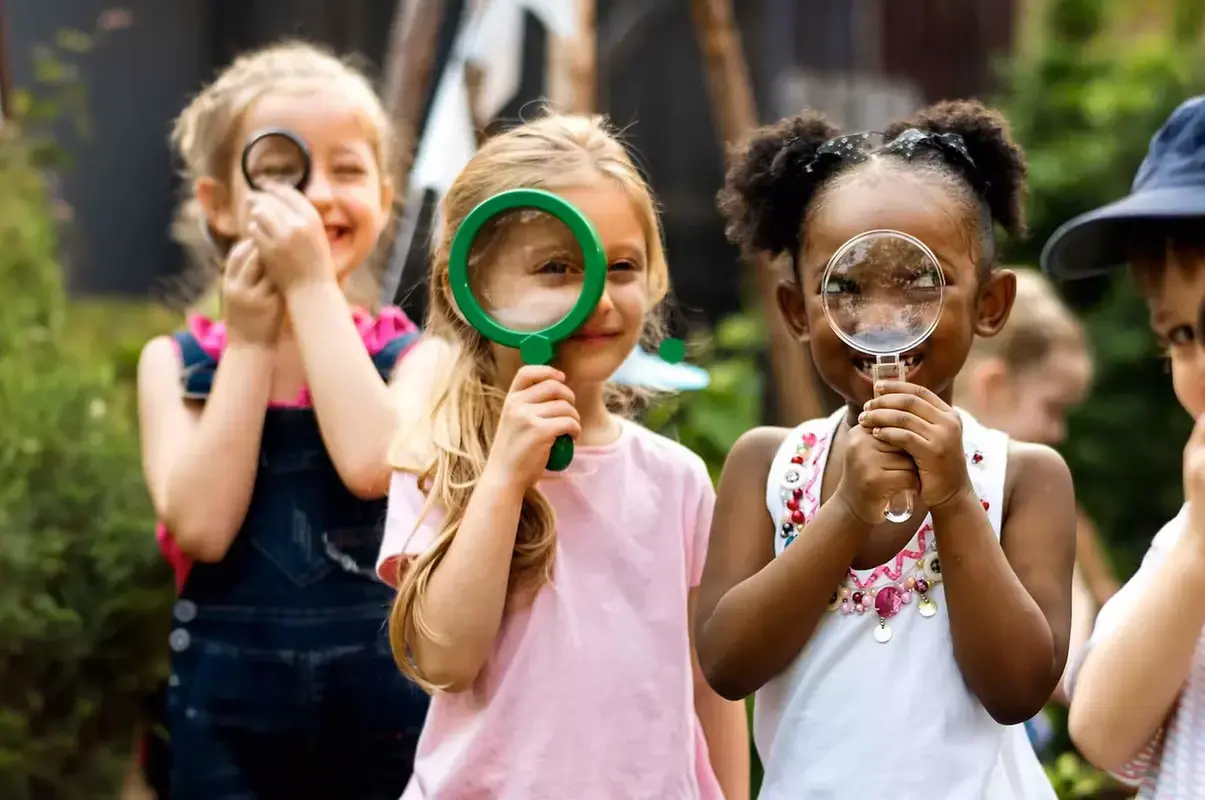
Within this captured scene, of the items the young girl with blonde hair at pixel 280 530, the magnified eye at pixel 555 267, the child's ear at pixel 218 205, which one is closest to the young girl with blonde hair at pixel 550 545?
the magnified eye at pixel 555 267

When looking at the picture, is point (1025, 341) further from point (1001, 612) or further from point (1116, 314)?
point (1116, 314)

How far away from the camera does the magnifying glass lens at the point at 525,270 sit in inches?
86.0

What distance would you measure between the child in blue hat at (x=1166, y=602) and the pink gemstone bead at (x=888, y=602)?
0.31m

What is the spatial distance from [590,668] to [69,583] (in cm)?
189

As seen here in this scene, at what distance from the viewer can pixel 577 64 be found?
444 centimetres

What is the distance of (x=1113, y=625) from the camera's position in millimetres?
2029

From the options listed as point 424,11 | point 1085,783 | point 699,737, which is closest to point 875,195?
point 699,737

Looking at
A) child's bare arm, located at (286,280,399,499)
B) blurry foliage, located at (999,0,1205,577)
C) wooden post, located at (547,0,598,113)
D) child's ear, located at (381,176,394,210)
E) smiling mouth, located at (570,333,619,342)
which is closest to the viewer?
smiling mouth, located at (570,333,619,342)

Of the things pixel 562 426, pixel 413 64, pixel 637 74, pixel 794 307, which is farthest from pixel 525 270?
pixel 637 74

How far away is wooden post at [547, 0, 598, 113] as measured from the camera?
4.43 metres

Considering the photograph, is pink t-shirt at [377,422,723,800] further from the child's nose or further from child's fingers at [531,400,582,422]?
the child's nose

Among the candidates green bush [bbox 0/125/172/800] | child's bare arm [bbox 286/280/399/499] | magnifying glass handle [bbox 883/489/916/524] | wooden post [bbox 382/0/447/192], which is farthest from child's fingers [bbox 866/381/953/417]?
wooden post [bbox 382/0/447/192]

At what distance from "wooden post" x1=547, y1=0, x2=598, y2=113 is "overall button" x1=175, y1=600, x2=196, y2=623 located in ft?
7.28

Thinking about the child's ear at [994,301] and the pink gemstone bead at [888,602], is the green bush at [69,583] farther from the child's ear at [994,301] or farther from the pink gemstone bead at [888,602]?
the child's ear at [994,301]
